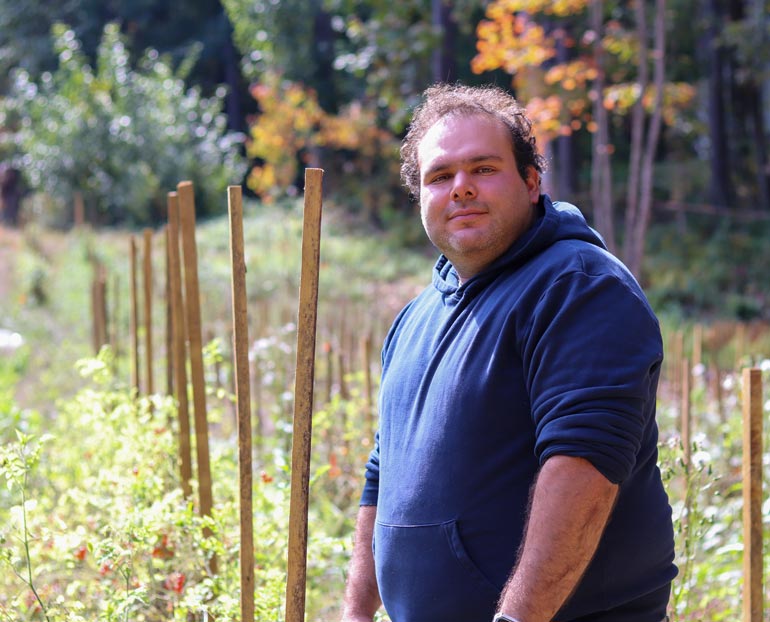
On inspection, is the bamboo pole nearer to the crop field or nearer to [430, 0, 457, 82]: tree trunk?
the crop field

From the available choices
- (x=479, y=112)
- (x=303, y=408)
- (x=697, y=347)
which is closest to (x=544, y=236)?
(x=479, y=112)

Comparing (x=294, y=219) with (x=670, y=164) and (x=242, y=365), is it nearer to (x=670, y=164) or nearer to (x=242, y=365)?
(x=670, y=164)

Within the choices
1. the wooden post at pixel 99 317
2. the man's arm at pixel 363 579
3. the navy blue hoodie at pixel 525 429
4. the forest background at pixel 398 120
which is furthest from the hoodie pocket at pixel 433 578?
the forest background at pixel 398 120

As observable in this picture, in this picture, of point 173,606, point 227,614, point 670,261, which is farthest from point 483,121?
point 670,261

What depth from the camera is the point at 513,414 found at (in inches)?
74.8

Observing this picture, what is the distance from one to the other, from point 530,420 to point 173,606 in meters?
1.56

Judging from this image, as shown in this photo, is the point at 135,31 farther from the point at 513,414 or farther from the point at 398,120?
the point at 513,414

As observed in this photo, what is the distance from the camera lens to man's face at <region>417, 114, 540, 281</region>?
6.81 feet

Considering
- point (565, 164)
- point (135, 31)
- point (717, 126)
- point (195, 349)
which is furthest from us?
point (135, 31)

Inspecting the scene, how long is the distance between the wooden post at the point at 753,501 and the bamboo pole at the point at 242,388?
113 cm

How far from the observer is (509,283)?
199cm

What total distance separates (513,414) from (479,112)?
0.67 meters

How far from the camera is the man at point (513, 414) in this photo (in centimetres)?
175

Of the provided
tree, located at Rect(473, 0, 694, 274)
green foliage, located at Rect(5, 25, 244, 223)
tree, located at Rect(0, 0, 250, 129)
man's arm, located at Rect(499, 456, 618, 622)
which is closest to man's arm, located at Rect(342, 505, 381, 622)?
man's arm, located at Rect(499, 456, 618, 622)
